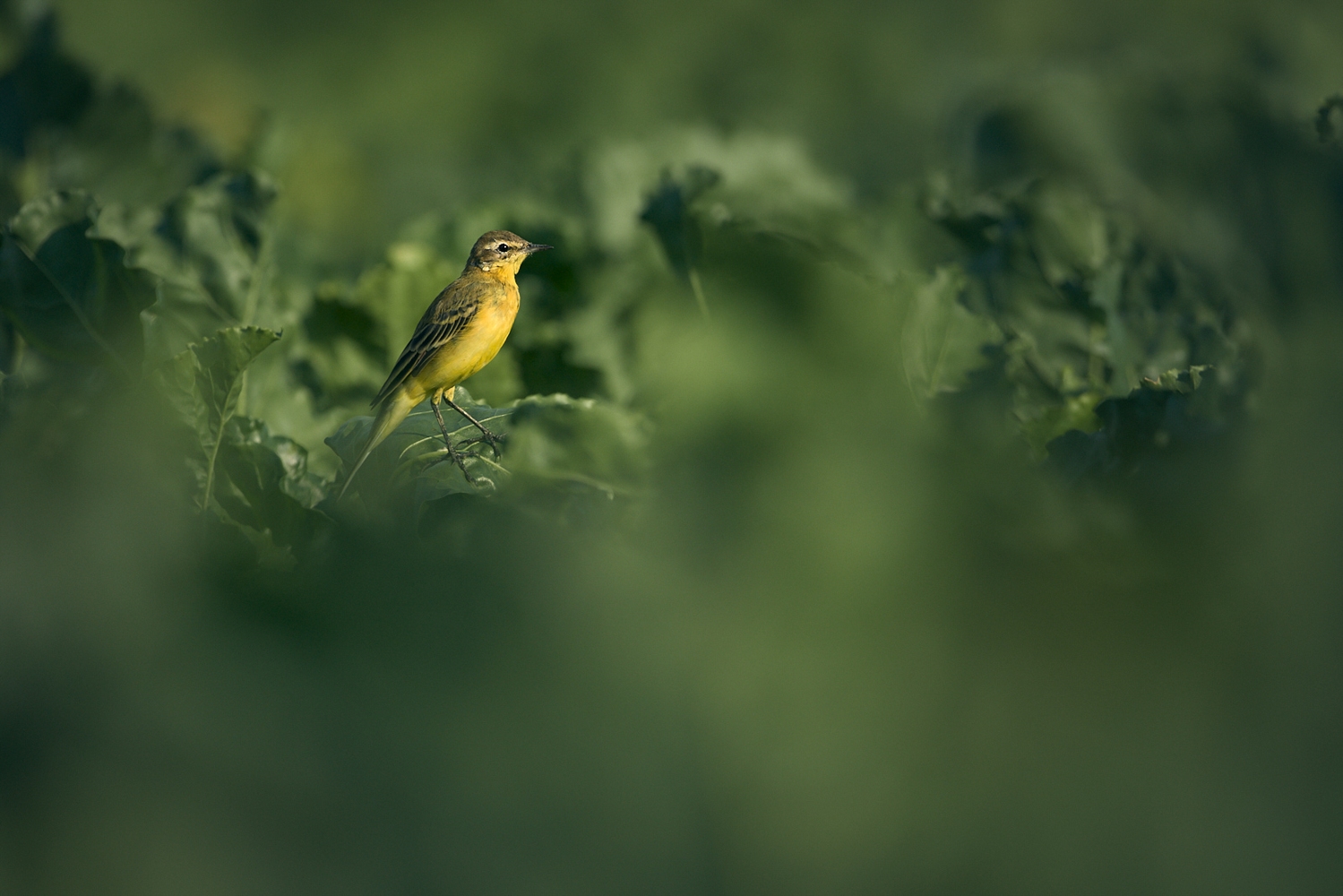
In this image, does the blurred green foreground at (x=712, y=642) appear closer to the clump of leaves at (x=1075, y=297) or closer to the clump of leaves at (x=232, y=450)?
the clump of leaves at (x=232, y=450)

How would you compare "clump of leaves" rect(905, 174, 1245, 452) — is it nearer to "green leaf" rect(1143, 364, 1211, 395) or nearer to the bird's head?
"green leaf" rect(1143, 364, 1211, 395)

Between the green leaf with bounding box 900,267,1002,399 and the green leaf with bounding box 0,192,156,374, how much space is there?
239mm

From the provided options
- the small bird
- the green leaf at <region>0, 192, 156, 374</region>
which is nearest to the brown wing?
the small bird

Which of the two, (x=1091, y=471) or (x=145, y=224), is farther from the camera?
(x=145, y=224)

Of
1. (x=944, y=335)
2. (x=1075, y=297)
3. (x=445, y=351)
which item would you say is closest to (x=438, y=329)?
(x=445, y=351)

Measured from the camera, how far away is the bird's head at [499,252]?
344 millimetres

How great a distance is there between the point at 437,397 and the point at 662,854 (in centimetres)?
18

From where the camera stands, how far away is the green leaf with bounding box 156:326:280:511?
287 mm

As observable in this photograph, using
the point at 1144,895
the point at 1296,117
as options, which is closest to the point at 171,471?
the point at 1144,895

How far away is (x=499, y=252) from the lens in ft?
1.14

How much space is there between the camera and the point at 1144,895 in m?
0.17

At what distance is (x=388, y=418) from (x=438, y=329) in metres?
0.03

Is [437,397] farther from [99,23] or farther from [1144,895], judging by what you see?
[99,23]

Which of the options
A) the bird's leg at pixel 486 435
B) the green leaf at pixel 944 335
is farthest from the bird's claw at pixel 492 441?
the green leaf at pixel 944 335
